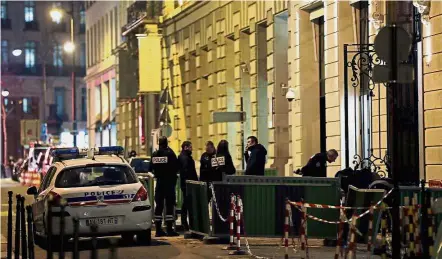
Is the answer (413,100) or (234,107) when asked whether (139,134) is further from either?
(413,100)

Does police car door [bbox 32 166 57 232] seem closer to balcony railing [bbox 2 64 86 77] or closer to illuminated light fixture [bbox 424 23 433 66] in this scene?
illuminated light fixture [bbox 424 23 433 66]

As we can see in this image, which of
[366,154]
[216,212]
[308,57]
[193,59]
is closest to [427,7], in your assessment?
[366,154]

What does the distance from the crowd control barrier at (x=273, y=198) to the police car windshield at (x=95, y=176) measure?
5.22ft

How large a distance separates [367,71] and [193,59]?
22.0 metres

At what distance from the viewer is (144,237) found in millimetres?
20344

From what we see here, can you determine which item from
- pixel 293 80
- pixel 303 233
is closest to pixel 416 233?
pixel 303 233

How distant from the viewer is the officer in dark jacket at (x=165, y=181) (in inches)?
888

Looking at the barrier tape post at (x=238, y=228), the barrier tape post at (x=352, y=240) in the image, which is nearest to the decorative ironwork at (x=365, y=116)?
the barrier tape post at (x=238, y=228)

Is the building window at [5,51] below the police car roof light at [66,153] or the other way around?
the other way around

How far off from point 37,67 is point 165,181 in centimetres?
8887

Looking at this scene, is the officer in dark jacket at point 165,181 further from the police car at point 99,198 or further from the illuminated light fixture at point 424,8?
the illuminated light fixture at point 424,8

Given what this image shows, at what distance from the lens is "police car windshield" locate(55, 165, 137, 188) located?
65.2 feet

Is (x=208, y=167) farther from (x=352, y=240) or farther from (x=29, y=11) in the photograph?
(x=29, y=11)

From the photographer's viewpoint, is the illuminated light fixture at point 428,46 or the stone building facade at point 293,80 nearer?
the illuminated light fixture at point 428,46
